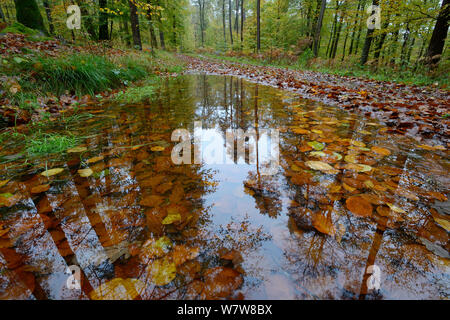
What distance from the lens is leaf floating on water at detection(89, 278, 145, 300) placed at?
0.66 meters

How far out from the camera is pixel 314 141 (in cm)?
183

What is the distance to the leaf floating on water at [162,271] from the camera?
703 mm

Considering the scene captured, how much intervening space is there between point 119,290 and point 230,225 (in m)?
0.49

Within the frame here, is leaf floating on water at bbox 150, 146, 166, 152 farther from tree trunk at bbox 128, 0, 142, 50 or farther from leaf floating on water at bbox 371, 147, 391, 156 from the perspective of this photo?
tree trunk at bbox 128, 0, 142, 50

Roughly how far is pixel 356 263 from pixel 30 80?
4.29 meters

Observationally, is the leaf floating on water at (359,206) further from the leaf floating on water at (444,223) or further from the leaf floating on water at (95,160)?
the leaf floating on water at (95,160)

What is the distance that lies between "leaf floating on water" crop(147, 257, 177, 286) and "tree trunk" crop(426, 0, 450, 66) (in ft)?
29.9

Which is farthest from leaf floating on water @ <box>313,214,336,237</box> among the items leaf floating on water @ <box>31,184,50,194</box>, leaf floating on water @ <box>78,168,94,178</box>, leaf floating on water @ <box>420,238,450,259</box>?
leaf floating on water @ <box>31,184,50,194</box>

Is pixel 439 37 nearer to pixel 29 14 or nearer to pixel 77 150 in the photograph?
pixel 77 150

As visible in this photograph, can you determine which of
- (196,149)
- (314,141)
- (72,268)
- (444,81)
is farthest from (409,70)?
(72,268)

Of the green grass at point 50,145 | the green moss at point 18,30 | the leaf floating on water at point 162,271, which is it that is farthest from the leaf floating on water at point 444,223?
the green moss at point 18,30

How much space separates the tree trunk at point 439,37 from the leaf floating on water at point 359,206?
26.9 ft

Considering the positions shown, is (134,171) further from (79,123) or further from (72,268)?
(79,123)

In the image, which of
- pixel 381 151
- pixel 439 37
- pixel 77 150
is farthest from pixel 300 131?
pixel 439 37
